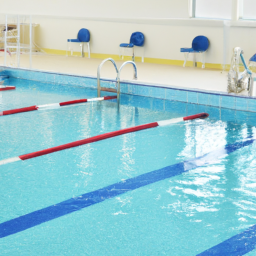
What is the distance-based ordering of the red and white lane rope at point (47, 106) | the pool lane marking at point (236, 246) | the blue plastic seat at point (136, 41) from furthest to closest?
the blue plastic seat at point (136, 41)
the red and white lane rope at point (47, 106)
the pool lane marking at point (236, 246)

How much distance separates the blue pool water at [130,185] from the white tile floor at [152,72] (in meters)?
1.23

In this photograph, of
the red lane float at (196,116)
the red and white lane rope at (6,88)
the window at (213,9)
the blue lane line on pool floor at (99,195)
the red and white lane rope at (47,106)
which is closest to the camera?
the blue lane line on pool floor at (99,195)

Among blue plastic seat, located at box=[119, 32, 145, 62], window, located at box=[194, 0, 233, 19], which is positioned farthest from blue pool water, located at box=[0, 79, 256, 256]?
blue plastic seat, located at box=[119, 32, 145, 62]

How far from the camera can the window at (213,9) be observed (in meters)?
7.71

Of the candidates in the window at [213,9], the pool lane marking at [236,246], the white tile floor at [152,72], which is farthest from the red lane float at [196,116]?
the window at [213,9]

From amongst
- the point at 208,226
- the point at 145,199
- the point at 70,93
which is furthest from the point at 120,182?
the point at 70,93

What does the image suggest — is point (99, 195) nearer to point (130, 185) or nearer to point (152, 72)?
point (130, 185)

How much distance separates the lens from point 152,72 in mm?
7457

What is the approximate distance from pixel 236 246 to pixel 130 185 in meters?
0.94

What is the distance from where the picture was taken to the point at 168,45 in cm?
862

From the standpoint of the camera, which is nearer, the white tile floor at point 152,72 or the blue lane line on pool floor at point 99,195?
the blue lane line on pool floor at point 99,195

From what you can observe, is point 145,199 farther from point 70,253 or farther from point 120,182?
point 70,253

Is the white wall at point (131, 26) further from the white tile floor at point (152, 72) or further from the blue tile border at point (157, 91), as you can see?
the blue tile border at point (157, 91)

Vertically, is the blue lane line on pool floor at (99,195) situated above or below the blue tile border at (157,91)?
below
